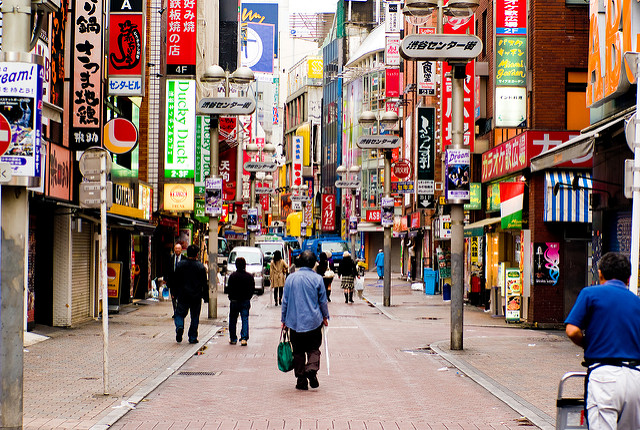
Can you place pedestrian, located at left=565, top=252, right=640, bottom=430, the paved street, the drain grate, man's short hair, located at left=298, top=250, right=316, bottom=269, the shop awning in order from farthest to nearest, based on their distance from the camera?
the shop awning, the drain grate, man's short hair, located at left=298, top=250, right=316, bottom=269, the paved street, pedestrian, located at left=565, top=252, right=640, bottom=430

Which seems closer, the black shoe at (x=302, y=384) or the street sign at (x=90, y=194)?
the street sign at (x=90, y=194)

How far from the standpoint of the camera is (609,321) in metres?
6.75

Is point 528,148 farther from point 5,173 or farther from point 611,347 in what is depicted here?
point 611,347

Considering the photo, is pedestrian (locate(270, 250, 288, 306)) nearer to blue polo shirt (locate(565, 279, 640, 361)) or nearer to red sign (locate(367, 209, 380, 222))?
blue polo shirt (locate(565, 279, 640, 361))

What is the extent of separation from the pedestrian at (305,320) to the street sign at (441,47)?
5949mm

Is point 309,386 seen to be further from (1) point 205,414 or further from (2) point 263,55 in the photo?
(2) point 263,55

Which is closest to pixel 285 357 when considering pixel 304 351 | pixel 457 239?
pixel 304 351

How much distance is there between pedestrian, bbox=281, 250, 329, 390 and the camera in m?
12.9

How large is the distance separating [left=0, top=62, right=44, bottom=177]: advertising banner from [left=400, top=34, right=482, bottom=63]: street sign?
10.0 meters

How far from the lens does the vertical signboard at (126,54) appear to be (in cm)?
2292

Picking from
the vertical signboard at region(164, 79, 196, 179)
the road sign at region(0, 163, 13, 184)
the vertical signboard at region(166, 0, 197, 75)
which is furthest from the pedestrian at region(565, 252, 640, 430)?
the vertical signboard at region(166, 0, 197, 75)

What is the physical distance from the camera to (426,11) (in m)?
18.3

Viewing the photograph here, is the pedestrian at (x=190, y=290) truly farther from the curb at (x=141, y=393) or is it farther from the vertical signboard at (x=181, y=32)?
the vertical signboard at (x=181, y=32)

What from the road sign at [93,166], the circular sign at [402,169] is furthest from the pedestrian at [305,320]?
the circular sign at [402,169]
